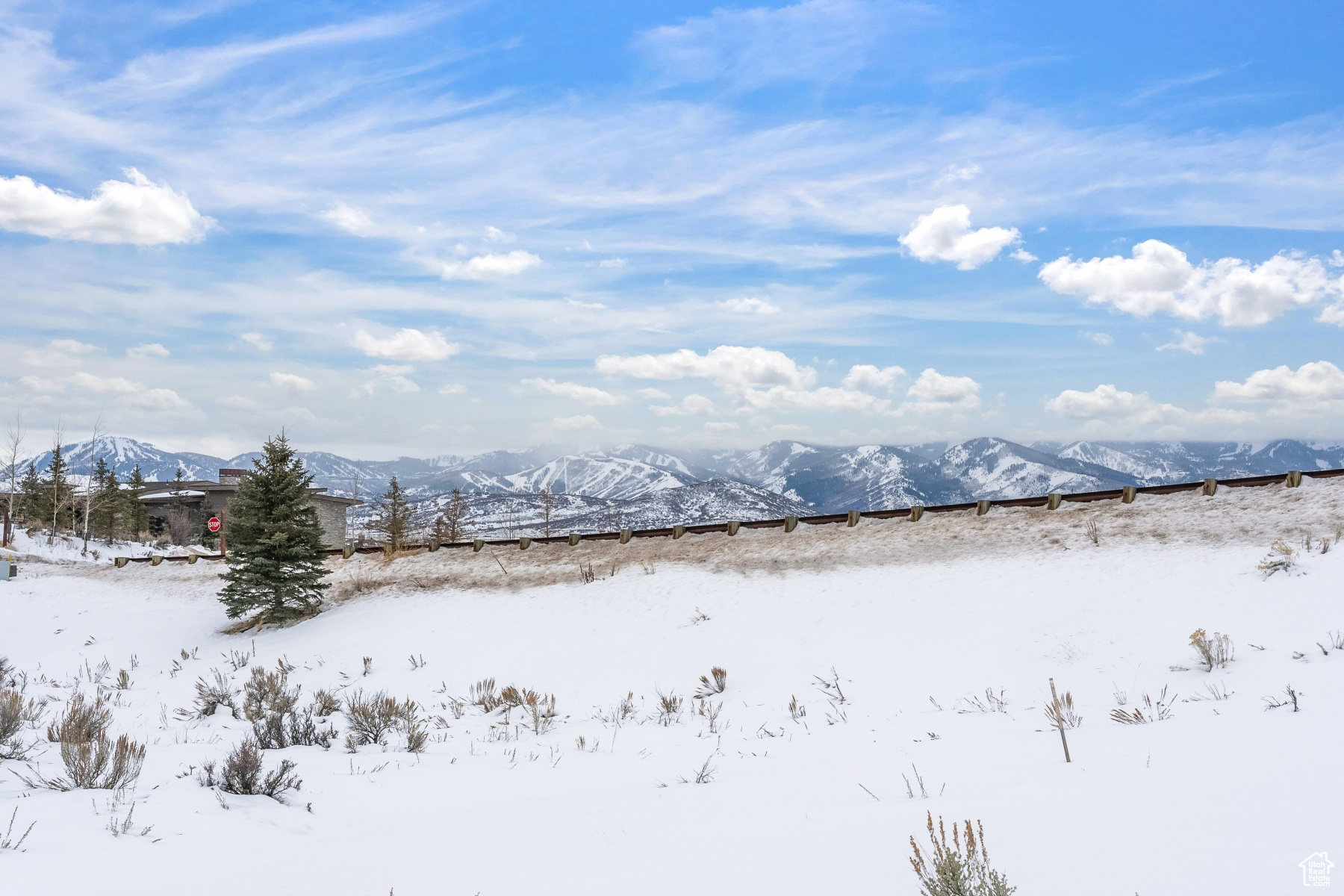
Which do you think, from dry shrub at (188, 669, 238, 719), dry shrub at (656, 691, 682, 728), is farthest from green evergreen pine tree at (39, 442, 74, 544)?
dry shrub at (656, 691, 682, 728)

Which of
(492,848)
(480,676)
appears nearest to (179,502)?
(480,676)

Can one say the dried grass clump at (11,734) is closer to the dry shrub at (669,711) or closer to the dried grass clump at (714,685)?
the dry shrub at (669,711)

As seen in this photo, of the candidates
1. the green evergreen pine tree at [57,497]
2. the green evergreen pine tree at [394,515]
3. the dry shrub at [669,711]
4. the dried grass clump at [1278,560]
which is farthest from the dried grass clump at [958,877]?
the green evergreen pine tree at [57,497]

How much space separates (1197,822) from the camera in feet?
14.5

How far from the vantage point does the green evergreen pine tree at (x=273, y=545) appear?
982 inches

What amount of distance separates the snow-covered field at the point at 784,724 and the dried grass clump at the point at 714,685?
0.48m

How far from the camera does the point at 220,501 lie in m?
68.0

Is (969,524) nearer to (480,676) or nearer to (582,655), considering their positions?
(582,655)

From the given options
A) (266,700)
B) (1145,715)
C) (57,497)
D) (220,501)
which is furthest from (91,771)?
(57,497)

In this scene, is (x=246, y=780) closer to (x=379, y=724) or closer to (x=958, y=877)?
(x=379, y=724)

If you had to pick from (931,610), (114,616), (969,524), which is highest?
(969,524)

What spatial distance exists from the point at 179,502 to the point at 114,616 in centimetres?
4699

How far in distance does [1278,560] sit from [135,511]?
276 feet

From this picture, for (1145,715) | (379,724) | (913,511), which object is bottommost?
(379,724)
